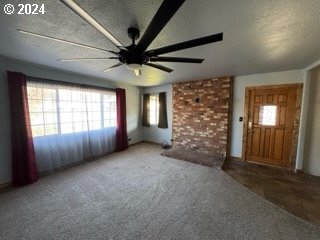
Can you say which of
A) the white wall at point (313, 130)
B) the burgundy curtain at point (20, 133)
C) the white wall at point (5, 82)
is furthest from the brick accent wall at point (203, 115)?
the burgundy curtain at point (20, 133)

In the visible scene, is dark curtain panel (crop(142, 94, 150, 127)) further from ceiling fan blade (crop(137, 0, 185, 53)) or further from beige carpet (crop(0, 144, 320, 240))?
ceiling fan blade (crop(137, 0, 185, 53))

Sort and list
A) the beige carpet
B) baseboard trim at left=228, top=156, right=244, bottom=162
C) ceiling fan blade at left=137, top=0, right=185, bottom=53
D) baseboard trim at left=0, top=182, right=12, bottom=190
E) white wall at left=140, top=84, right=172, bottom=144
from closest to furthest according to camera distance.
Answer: ceiling fan blade at left=137, top=0, right=185, bottom=53 < the beige carpet < baseboard trim at left=0, top=182, right=12, bottom=190 < baseboard trim at left=228, top=156, right=244, bottom=162 < white wall at left=140, top=84, right=172, bottom=144

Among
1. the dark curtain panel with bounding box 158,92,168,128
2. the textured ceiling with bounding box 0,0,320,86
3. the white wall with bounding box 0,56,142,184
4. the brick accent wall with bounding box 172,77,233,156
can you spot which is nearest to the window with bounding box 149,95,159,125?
the dark curtain panel with bounding box 158,92,168,128

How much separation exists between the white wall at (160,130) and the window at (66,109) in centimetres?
160

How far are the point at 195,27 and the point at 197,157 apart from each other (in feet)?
10.1

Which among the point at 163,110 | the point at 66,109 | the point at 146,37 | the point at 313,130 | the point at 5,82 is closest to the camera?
the point at 146,37

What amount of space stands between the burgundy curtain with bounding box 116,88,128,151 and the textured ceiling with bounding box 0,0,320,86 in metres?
2.16

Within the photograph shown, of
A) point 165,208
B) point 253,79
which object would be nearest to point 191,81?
point 253,79

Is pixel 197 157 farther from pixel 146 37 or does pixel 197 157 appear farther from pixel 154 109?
pixel 146 37

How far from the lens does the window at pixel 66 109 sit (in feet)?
9.20

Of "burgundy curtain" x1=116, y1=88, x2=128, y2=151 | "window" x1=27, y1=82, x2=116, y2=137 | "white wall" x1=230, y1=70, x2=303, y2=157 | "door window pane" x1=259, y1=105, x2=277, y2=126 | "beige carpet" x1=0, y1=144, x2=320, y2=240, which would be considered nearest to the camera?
"beige carpet" x1=0, y1=144, x2=320, y2=240

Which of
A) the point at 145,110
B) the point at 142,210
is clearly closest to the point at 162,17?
the point at 142,210

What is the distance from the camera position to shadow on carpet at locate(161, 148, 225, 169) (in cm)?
344

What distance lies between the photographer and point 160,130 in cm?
521
